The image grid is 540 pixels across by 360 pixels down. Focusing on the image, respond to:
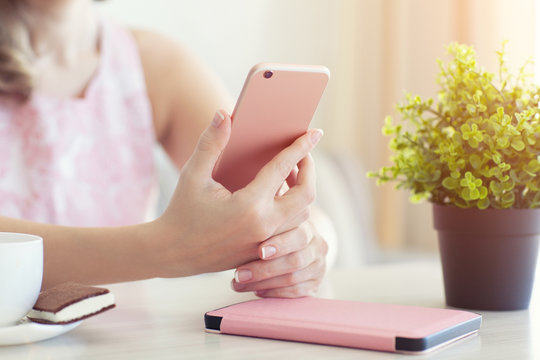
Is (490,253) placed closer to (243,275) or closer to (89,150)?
(243,275)

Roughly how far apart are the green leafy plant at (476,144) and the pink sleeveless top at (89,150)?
2.72ft

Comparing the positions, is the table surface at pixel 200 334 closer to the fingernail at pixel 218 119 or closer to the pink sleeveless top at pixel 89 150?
the fingernail at pixel 218 119

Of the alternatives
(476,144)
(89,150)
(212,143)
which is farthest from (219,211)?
(89,150)

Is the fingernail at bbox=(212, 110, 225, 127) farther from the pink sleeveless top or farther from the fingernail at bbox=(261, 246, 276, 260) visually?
the pink sleeveless top

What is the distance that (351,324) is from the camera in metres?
0.71

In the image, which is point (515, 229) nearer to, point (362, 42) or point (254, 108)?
point (254, 108)

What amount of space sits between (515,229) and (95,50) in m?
1.12

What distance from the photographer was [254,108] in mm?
773

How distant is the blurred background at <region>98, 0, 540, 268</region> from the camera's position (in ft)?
8.11

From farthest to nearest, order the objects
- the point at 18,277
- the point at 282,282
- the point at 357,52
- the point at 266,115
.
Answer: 1. the point at 357,52
2. the point at 282,282
3. the point at 266,115
4. the point at 18,277

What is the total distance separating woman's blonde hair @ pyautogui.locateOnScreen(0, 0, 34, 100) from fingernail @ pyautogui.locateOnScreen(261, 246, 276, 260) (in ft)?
2.78

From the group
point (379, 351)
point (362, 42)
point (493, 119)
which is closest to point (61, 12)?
point (493, 119)

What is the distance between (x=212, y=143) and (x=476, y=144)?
30 centimetres

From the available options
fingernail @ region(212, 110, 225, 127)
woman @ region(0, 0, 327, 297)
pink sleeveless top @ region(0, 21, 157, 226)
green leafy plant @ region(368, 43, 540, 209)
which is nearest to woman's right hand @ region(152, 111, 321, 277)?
fingernail @ region(212, 110, 225, 127)
